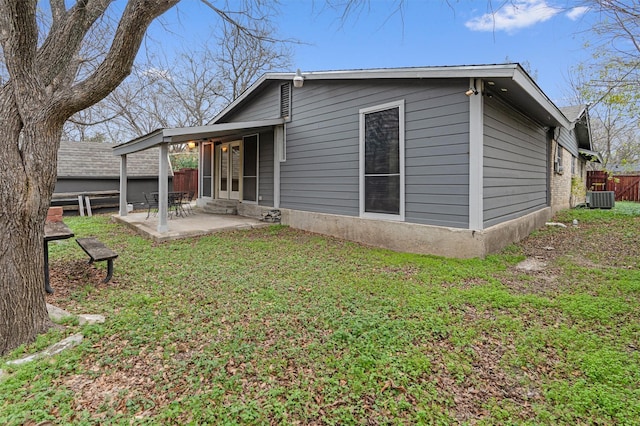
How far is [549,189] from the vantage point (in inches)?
373

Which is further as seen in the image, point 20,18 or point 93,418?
point 20,18

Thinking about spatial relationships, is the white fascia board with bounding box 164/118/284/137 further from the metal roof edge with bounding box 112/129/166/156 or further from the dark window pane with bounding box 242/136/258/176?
the dark window pane with bounding box 242/136/258/176

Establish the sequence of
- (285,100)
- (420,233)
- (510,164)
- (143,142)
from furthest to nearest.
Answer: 1. (285,100)
2. (143,142)
3. (510,164)
4. (420,233)

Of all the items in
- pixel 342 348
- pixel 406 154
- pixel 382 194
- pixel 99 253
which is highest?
pixel 406 154

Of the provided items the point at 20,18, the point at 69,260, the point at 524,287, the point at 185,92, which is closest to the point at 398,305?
the point at 524,287

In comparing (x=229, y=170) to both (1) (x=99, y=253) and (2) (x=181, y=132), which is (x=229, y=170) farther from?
(1) (x=99, y=253)

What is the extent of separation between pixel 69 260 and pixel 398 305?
531cm

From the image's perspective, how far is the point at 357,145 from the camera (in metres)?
6.70

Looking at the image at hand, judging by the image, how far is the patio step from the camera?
10.2 m

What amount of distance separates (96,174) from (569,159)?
17981mm

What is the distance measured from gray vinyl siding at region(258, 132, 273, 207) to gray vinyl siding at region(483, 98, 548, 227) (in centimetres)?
553

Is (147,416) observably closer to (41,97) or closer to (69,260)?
(41,97)

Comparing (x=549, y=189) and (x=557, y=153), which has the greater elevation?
(x=557, y=153)

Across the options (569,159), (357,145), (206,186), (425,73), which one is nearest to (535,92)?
(425,73)
